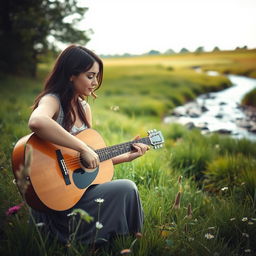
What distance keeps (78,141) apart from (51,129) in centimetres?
21

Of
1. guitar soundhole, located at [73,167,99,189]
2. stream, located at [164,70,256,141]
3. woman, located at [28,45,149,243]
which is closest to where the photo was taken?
woman, located at [28,45,149,243]

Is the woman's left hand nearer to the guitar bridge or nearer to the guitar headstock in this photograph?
the guitar headstock

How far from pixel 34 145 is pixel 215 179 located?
273 cm

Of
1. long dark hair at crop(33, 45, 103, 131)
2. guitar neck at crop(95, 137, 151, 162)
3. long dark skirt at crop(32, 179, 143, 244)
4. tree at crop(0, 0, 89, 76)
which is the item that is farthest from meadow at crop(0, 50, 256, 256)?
tree at crop(0, 0, 89, 76)

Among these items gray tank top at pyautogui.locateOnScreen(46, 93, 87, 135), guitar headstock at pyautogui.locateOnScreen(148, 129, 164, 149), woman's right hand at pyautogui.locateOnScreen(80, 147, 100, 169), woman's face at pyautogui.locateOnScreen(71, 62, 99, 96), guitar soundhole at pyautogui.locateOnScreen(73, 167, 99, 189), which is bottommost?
guitar soundhole at pyautogui.locateOnScreen(73, 167, 99, 189)

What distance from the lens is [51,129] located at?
1.89m

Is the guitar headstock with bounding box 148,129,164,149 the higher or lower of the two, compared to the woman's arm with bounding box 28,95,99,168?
lower

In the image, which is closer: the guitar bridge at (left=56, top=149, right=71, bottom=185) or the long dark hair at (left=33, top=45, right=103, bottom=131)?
the guitar bridge at (left=56, top=149, right=71, bottom=185)

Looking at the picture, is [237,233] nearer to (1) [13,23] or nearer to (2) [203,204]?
(2) [203,204]

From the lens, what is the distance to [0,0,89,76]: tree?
49.0 feet

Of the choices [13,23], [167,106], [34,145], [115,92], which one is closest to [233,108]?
[167,106]

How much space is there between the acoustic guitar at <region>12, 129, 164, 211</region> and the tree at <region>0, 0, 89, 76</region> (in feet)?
46.5

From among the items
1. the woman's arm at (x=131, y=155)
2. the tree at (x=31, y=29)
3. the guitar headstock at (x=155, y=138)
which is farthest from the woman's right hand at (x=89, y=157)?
the tree at (x=31, y=29)

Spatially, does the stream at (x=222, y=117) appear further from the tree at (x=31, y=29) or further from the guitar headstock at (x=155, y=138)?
the tree at (x=31, y=29)
